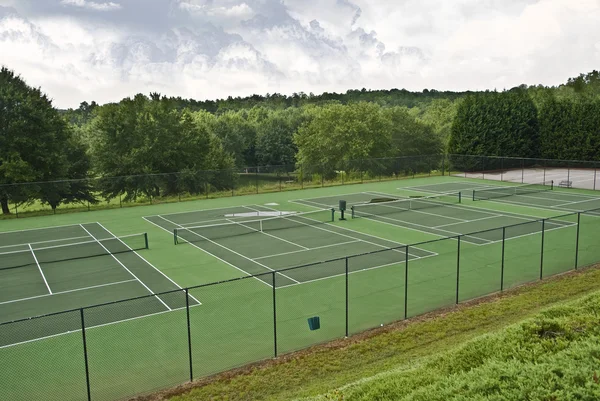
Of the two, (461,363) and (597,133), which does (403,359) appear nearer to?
(461,363)

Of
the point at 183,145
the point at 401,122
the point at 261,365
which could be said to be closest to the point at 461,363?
the point at 261,365

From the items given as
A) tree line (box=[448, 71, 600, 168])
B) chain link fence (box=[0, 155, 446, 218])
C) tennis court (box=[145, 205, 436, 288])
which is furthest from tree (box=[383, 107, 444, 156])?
tennis court (box=[145, 205, 436, 288])

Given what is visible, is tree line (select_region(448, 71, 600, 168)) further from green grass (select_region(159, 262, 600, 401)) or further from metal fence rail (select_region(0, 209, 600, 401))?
green grass (select_region(159, 262, 600, 401))

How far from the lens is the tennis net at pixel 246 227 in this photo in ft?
88.6

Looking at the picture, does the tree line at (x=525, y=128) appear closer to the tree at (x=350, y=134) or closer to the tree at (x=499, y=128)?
the tree at (x=499, y=128)

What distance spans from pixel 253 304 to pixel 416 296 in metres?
5.28

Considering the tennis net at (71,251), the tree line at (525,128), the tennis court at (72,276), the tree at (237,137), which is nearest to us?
the tennis court at (72,276)

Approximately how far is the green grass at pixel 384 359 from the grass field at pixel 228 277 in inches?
33.3

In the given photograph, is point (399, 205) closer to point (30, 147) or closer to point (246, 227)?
point (246, 227)

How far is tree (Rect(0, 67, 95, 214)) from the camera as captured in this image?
121 feet

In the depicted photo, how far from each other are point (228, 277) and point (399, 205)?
59.6ft

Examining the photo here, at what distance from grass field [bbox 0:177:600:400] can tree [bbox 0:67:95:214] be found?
4.31 meters

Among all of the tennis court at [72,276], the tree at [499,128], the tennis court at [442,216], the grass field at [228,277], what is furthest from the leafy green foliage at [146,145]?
the tree at [499,128]

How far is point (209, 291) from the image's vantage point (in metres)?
18.4
